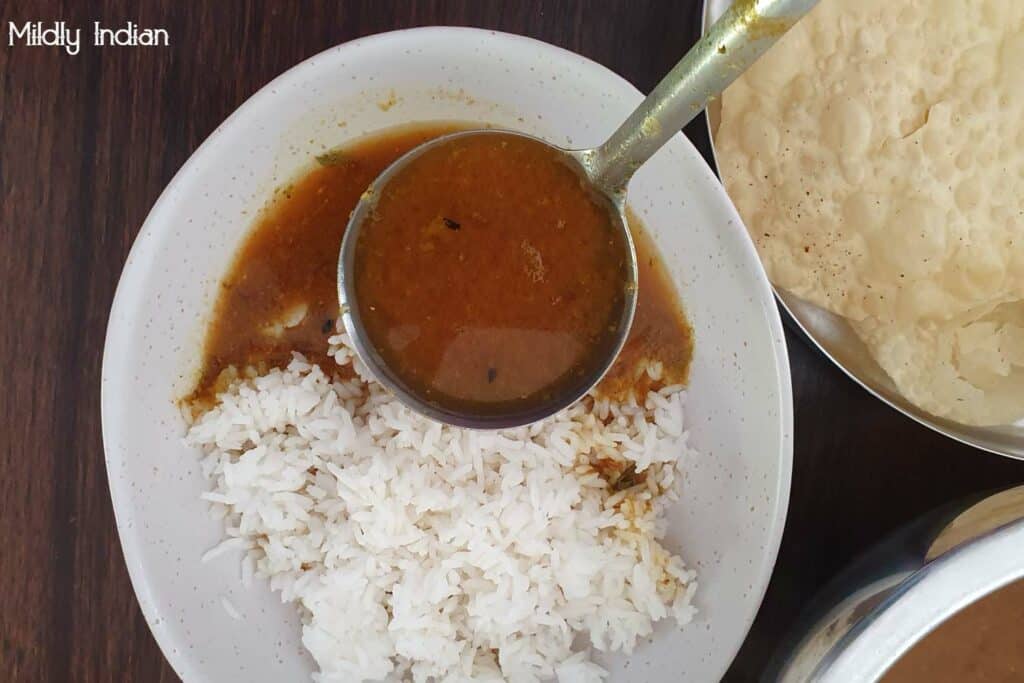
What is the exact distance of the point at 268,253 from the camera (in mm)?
1715

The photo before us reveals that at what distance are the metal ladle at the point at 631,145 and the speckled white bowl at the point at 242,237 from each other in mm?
187

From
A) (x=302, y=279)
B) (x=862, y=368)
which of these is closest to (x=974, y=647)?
(x=862, y=368)

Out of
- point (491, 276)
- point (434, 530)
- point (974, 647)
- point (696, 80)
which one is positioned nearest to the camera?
point (696, 80)

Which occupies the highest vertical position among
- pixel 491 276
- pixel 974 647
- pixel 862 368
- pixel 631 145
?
pixel 631 145

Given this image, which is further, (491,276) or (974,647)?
(491,276)

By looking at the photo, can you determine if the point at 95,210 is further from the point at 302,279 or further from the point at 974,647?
the point at 974,647

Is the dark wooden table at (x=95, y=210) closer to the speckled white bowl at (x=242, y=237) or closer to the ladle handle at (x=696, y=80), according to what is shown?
the speckled white bowl at (x=242, y=237)

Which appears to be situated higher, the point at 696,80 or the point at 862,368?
the point at 696,80

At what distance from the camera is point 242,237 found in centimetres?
170

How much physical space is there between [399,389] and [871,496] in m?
1.03

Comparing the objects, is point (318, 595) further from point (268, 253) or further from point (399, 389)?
point (268, 253)

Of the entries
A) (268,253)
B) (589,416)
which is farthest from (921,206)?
(268,253)

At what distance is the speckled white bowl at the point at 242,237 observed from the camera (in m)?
1.57

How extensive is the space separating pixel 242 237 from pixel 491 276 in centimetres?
55
